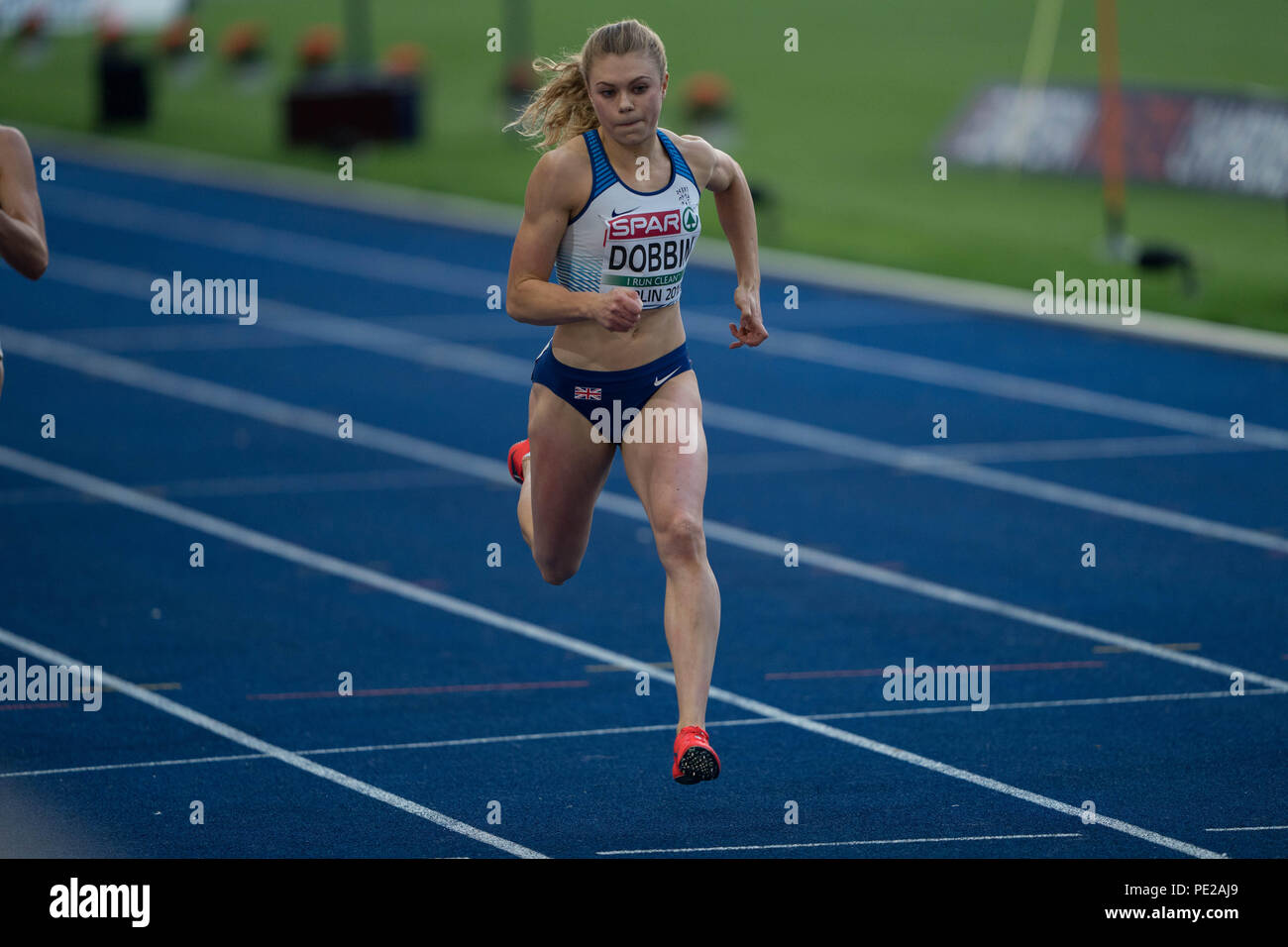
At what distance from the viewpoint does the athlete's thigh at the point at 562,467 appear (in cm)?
684

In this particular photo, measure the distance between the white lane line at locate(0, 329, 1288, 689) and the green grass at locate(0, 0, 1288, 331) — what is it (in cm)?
717

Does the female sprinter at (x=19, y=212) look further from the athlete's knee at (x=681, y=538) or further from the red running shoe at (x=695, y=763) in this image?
the red running shoe at (x=695, y=763)

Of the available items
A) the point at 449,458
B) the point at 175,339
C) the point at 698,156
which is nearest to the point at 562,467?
the point at 698,156

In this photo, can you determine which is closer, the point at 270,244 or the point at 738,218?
the point at 738,218

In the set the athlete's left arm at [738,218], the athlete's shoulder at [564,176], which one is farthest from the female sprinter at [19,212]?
the athlete's left arm at [738,218]

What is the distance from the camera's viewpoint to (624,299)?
20.4ft

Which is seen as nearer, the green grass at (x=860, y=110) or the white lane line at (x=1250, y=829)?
the white lane line at (x=1250, y=829)

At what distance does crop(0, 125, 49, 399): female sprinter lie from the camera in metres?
6.74

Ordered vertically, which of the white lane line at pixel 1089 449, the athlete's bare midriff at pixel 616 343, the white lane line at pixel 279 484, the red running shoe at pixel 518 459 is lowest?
the red running shoe at pixel 518 459

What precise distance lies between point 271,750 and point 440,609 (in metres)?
2.17

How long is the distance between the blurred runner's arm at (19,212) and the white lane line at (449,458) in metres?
4.72

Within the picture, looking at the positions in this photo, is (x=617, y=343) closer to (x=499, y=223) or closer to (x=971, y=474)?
(x=971, y=474)

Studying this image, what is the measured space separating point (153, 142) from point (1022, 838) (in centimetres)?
2490

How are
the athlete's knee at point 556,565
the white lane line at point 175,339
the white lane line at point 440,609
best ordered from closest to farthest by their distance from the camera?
the white lane line at point 440,609, the athlete's knee at point 556,565, the white lane line at point 175,339
